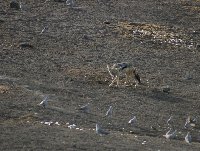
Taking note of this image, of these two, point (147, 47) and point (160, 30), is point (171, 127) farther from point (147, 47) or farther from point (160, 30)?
point (160, 30)

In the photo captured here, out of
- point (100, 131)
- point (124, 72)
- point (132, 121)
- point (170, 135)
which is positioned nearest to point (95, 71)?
point (124, 72)

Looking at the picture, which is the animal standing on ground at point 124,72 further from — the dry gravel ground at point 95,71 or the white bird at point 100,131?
the white bird at point 100,131

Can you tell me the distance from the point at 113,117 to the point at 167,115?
230 centimetres

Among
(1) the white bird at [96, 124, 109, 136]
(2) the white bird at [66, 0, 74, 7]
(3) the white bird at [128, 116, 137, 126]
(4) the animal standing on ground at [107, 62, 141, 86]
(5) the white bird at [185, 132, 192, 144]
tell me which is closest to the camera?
(1) the white bird at [96, 124, 109, 136]

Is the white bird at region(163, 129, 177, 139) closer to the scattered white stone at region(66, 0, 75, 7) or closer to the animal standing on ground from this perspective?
the animal standing on ground

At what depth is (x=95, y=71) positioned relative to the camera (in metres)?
30.3

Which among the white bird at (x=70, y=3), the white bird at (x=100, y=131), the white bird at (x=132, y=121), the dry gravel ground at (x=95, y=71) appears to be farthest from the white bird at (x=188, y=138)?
the white bird at (x=70, y=3)

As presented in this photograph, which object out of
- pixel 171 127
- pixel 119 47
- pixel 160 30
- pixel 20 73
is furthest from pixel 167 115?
pixel 160 30

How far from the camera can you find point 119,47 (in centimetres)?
3603

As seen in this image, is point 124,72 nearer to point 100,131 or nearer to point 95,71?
point 95,71

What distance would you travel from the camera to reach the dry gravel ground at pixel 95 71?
2036cm

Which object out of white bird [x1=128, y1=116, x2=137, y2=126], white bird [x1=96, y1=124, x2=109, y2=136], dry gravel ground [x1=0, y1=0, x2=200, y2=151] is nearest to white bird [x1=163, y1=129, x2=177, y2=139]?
dry gravel ground [x1=0, y1=0, x2=200, y2=151]

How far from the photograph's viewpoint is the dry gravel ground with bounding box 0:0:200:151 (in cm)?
2036

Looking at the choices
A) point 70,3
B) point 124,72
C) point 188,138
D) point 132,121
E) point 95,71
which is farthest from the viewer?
point 70,3
